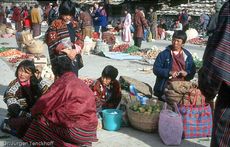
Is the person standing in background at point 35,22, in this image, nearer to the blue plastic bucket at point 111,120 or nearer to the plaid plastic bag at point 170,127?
the blue plastic bucket at point 111,120

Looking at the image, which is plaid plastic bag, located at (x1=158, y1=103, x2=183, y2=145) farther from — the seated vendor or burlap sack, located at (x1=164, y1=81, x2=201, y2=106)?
the seated vendor

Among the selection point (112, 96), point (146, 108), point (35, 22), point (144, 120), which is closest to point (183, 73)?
point (146, 108)

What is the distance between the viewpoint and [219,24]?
2.15m

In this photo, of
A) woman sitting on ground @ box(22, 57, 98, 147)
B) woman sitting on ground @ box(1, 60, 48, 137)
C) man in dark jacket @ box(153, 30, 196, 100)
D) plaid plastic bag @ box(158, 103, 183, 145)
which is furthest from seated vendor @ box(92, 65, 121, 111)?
woman sitting on ground @ box(22, 57, 98, 147)

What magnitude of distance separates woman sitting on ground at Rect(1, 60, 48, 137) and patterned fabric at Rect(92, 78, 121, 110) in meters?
0.85

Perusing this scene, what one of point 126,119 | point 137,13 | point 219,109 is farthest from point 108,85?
point 137,13

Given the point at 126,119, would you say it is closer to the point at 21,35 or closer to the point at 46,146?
the point at 46,146

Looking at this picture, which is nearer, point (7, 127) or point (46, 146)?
point (46, 146)

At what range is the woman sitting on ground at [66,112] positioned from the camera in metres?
3.45

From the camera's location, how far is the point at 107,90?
5.34m

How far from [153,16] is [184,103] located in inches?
550

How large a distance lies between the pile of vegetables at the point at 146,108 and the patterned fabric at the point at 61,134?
124 centimetres

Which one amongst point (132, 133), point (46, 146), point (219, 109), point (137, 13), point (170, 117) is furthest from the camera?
point (137, 13)

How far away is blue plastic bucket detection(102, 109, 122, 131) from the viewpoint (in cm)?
493
